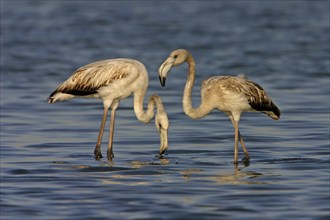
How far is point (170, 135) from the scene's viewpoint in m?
15.8

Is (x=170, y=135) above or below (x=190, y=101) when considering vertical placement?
below

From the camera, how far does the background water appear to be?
10.5 m

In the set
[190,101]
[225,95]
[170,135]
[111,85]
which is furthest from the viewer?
[170,135]

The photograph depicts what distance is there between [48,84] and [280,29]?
1397 centimetres

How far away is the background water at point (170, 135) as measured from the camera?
10.5 metres

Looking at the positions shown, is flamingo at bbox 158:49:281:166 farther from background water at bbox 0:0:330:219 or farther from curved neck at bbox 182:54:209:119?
background water at bbox 0:0:330:219

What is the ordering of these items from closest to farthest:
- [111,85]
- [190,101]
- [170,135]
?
[190,101] → [111,85] → [170,135]

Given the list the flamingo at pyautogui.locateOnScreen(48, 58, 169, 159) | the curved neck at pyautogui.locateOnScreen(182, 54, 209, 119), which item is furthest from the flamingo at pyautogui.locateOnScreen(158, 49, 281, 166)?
the flamingo at pyautogui.locateOnScreen(48, 58, 169, 159)

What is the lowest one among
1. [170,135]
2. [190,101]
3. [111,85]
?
[170,135]

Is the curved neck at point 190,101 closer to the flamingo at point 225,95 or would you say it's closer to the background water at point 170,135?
the flamingo at point 225,95

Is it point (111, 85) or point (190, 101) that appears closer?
point (190, 101)

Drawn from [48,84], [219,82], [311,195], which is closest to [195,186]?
[311,195]

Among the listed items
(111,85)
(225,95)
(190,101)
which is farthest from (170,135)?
(225,95)

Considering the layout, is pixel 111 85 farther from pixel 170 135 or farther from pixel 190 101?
pixel 170 135
